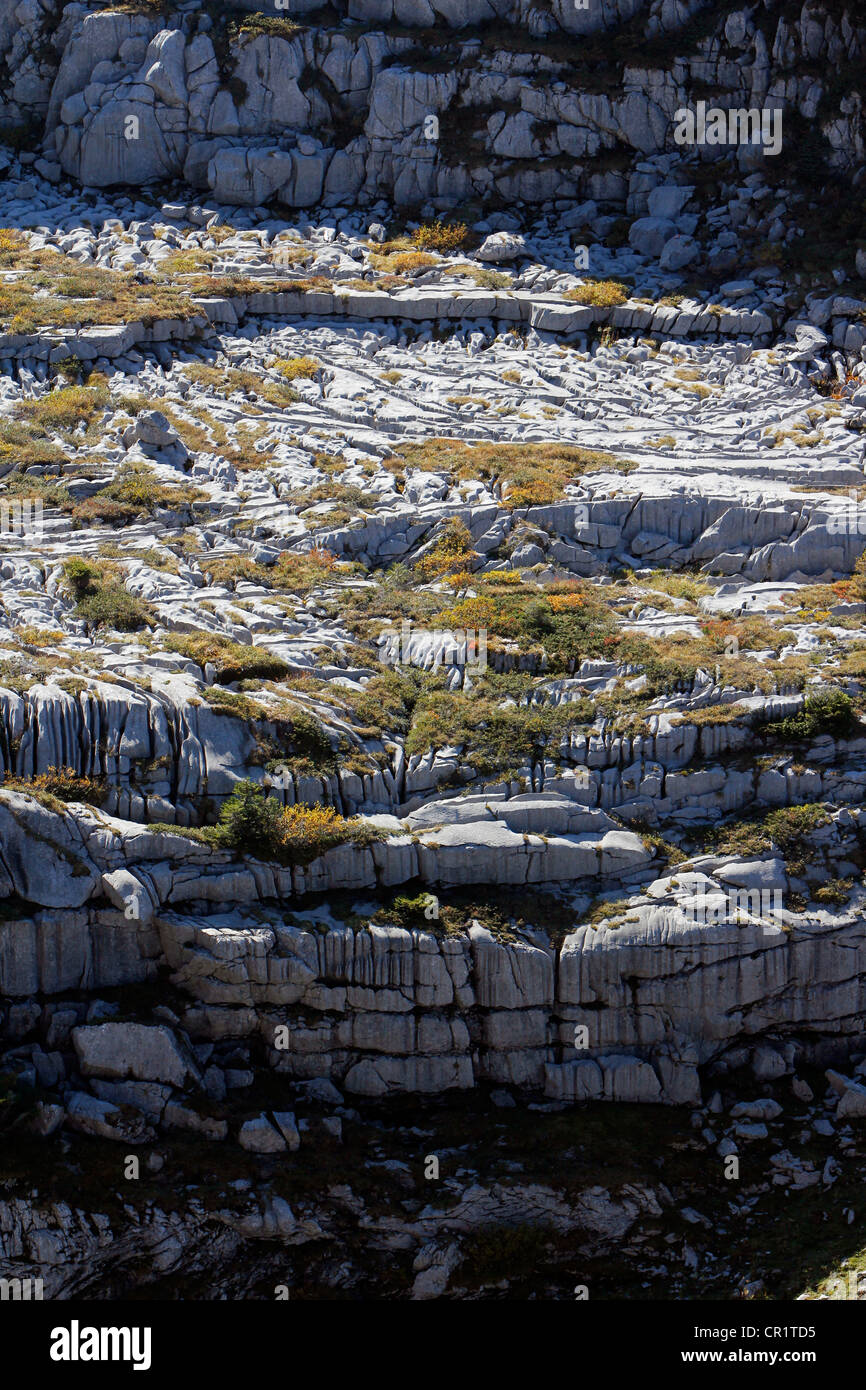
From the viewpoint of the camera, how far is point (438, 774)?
28812 millimetres

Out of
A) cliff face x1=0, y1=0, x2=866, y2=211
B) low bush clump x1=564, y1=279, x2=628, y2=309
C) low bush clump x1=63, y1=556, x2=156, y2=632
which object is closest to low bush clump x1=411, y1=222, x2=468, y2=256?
cliff face x1=0, y1=0, x2=866, y2=211

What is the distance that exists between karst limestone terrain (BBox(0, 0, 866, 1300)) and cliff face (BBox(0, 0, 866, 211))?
20.1 ft

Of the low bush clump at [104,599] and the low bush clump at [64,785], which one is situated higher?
Answer: the low bush clump at [104,599]

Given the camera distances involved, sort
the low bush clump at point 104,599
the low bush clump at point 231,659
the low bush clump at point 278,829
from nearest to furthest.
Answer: the low bush clump at point 278,829 < the low bush clump at point 231,659 < the low bush clump at point 104,599

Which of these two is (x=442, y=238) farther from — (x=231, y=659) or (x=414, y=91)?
(x=231, y=659)

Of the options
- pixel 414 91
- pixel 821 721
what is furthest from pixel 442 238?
pixel 821 721

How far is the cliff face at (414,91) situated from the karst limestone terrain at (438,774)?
6130mm

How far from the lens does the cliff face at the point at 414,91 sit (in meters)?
56.9

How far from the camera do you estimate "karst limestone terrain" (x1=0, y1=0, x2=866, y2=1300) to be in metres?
23.7

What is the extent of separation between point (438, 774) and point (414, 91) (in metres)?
41.6

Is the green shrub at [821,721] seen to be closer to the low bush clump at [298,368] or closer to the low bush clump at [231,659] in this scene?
the low bush clump at [231,659]

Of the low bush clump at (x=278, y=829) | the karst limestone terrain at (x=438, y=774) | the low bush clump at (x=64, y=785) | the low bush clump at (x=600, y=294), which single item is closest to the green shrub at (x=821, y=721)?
the karst limestone terrain at (x=438, y=774)

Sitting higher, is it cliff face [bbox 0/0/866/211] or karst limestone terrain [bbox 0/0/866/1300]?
cliff face [bbox 0/0/866/211]

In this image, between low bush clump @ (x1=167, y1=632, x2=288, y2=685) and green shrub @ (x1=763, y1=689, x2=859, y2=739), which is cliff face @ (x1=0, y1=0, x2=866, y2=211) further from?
low bush clump @ (x1=167, y1=632, x2=288, y2=685)
